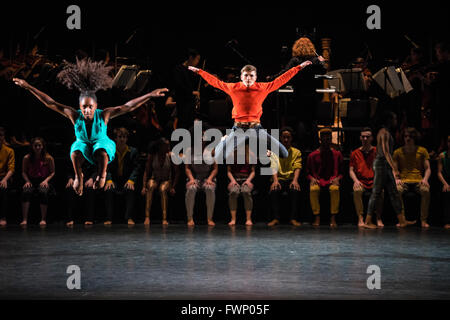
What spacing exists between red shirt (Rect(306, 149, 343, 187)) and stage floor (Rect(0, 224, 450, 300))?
0.70m

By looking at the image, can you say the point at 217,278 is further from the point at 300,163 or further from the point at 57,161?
the point at 57,161

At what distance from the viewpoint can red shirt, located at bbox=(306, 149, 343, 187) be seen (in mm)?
7871

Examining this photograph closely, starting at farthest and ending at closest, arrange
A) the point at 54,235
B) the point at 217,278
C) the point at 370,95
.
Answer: the point at 370,95 < the point at 54,235 < the point at 217,278

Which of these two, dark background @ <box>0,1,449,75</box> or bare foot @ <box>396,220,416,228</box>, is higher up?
dark background @ <box>0,1,449,75</box>

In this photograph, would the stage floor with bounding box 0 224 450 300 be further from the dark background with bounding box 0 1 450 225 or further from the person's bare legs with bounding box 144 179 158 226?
the dark background with bounding box 0 1 450 225

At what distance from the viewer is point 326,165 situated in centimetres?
788

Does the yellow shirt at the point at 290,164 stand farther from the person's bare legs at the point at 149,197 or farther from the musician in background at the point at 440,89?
the musician in background at the point at 440,89

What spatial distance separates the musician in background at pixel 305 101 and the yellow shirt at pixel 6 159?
12.2 feet

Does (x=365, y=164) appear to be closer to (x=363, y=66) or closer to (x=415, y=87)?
(x=415, y=87)

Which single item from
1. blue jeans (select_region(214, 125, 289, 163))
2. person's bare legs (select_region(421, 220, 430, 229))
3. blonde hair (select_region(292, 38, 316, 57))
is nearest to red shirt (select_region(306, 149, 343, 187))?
person's bare legs (select_region(421, 220, 430, 229))

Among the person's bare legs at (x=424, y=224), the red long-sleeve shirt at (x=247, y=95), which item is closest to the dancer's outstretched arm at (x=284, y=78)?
the red long-sleeve shirt at (x=247, y=95)
